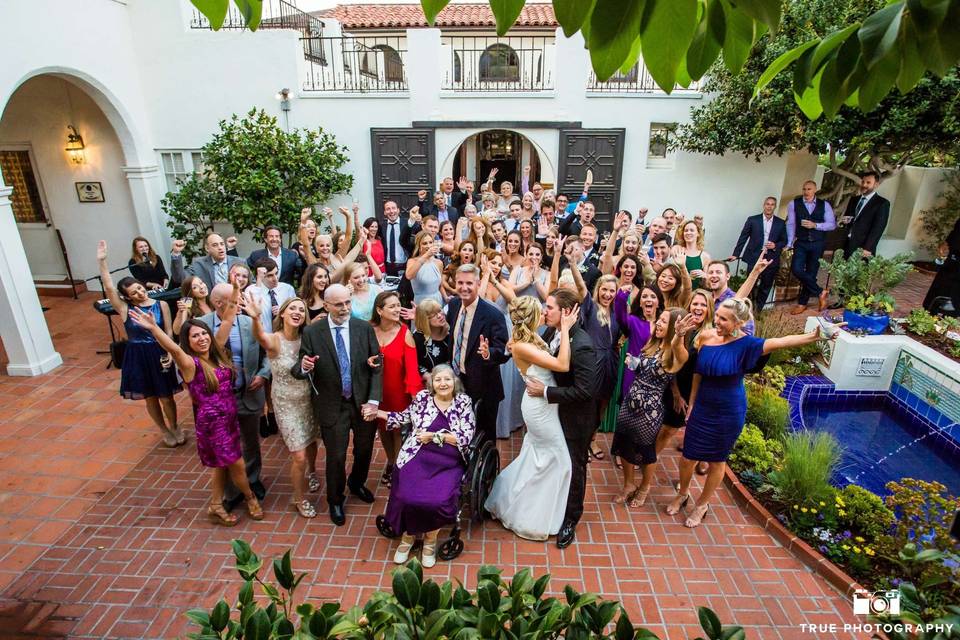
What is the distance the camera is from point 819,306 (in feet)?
31.3

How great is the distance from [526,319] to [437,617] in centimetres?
298

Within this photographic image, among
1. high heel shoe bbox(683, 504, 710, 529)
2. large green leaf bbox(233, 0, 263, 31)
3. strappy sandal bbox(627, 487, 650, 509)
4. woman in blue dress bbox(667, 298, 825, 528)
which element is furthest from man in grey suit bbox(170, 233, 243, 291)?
large green leaf bbox(233, 0, 263, 31)

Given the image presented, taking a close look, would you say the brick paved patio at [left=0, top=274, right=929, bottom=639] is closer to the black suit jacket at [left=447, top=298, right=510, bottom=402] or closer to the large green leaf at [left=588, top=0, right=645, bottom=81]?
the black suit jacket at [left=447, top=298, right=510, bottom=402]

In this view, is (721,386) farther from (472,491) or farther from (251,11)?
(251,11)

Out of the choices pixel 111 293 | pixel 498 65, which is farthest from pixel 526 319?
pixel 498 65

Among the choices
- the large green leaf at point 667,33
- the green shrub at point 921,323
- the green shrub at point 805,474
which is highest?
the large green leaf at point 667,33

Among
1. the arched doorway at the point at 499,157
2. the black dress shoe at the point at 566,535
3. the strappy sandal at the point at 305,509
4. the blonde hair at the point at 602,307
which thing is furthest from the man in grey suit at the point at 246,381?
the arched doorway at the point at 499,157

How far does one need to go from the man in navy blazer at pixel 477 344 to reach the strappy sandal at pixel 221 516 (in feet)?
7.45

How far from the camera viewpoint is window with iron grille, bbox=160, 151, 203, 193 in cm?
1118

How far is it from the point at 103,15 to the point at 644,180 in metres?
10.3

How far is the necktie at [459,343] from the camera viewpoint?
16.2ft

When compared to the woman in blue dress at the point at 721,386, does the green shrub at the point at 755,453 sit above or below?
below

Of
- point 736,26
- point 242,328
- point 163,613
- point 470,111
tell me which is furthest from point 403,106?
point 736,26

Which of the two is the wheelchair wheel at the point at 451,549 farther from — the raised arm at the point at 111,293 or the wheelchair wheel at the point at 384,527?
the raised arm at the point at 111,293
